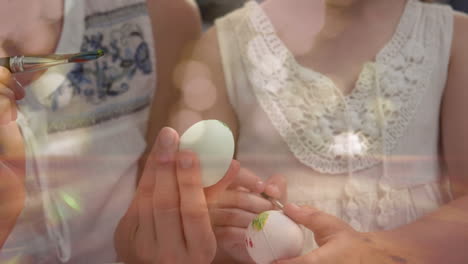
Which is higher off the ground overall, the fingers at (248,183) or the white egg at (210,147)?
the white egg at (210,147)

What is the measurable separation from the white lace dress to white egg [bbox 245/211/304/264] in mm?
157

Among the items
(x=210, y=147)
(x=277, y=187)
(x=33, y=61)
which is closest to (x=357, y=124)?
(x=277, y=187)

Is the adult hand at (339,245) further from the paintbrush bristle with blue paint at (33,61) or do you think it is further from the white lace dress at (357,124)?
the paintbrush bristle with blue paint at (33,61)

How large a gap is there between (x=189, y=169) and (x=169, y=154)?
0.08 ft

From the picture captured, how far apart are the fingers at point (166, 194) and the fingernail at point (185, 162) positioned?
0.01 meters

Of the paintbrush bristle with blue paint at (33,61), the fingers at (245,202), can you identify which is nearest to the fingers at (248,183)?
the fingers at (245,202)

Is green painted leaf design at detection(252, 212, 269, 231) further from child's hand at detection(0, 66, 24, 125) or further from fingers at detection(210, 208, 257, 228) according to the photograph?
child's hand at detection(0, 66, 24, 125)

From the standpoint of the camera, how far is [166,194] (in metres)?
0.41

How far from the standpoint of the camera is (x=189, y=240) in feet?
1.38

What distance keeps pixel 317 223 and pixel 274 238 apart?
0.06 meters

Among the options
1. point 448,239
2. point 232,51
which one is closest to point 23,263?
point 232,51

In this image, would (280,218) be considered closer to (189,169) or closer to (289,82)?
(189,169)

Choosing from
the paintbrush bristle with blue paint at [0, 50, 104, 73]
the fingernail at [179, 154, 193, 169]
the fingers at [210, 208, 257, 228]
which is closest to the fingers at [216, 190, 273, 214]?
the fingers at [210, 208, 257, 228]

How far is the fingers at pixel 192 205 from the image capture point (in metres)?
0.40
